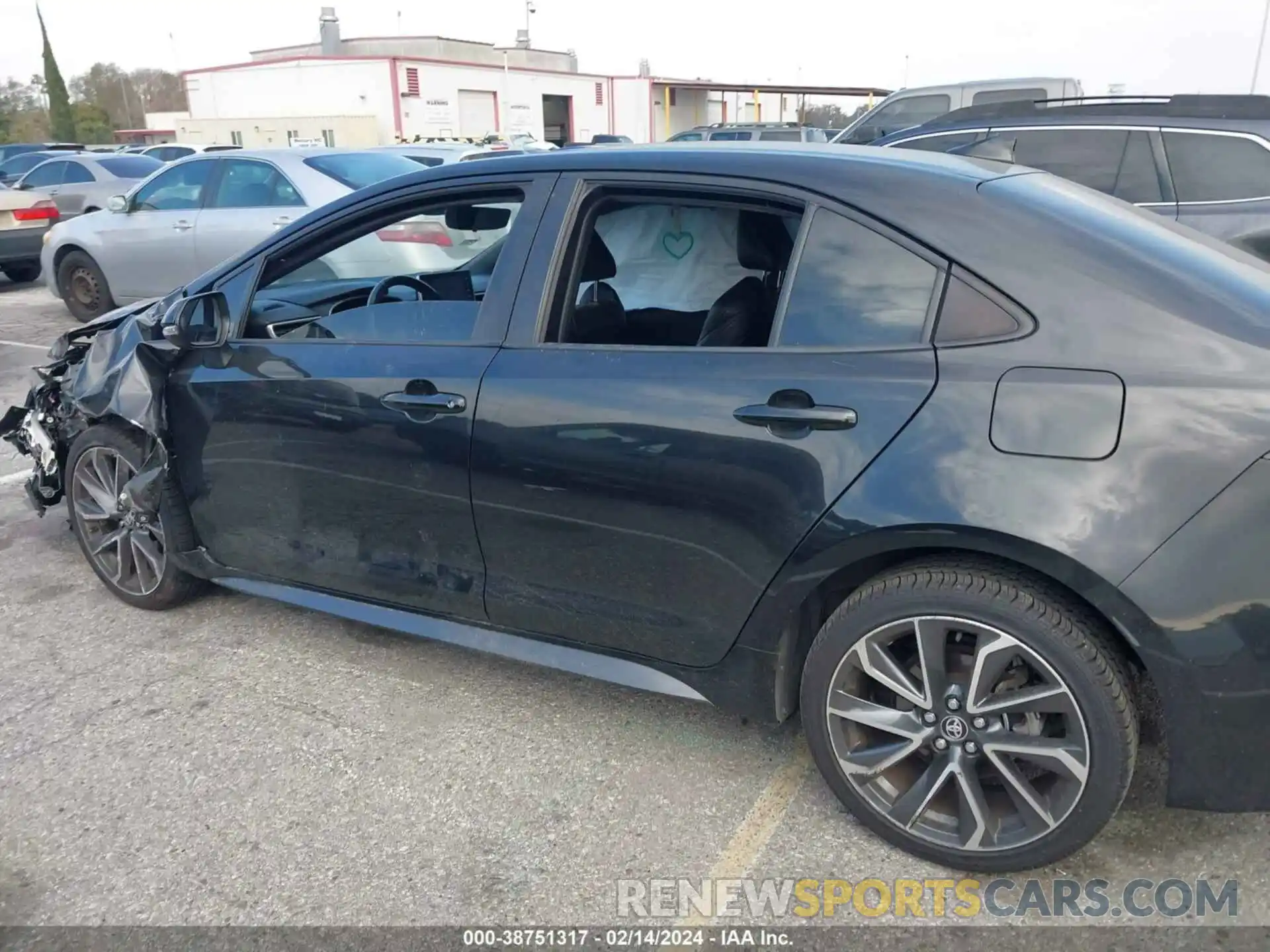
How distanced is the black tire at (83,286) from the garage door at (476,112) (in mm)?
35748

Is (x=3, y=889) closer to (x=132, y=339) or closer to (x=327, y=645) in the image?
Answer: (x=327, y=645)

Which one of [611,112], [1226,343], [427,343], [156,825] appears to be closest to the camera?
[1226,343]

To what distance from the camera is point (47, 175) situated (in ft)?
50.1

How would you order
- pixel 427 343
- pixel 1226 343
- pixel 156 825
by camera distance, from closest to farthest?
pixel 1226 343 < pixel 156 825 < pixel 427 343

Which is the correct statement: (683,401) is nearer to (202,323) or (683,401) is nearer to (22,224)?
(202,323)

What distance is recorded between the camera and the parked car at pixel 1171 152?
5617 mm

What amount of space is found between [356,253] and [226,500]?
1.69m

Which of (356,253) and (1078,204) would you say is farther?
(356,253)

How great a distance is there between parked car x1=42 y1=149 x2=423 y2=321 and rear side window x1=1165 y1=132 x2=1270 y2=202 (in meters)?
5.38

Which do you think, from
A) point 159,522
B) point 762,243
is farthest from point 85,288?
point 762,243

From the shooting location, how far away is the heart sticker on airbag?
10.0 feet

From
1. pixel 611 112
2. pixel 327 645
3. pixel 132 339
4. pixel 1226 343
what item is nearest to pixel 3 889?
pixel 327 645

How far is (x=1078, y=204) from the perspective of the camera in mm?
2547

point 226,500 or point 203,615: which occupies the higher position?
point 226,500
